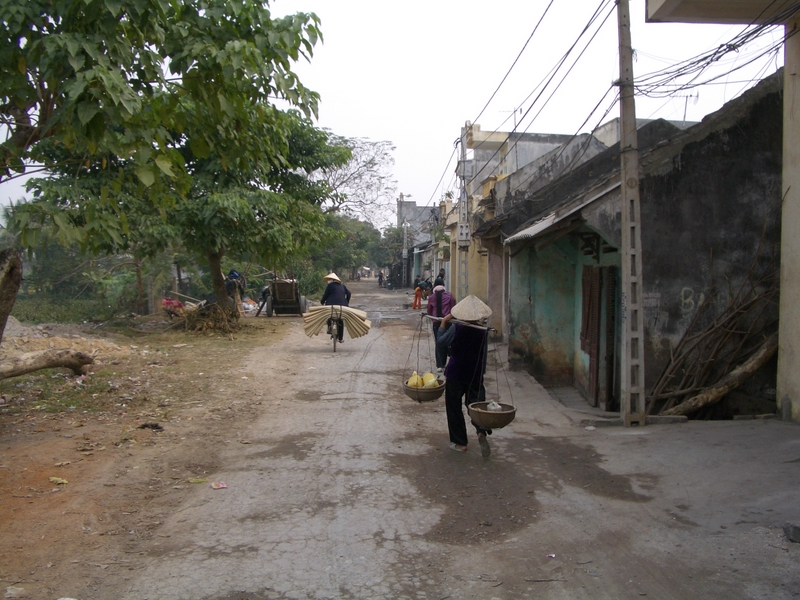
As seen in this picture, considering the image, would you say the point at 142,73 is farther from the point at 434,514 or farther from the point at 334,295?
the point at 334,295

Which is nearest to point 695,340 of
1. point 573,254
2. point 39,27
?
point 573,254

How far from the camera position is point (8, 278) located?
6.52 metres

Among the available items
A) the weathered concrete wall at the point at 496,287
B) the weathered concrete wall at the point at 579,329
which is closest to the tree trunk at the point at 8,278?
the weathered concrete wall at the point at 579,329

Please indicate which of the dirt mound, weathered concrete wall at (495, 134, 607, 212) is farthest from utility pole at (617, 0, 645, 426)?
the dirt mound

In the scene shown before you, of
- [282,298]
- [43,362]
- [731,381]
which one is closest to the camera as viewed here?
[731,381]

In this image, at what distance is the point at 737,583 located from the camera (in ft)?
12.0

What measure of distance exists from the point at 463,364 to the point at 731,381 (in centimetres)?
377

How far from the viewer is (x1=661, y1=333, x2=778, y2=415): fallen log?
7.80m

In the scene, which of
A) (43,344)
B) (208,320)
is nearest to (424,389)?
(43,344)

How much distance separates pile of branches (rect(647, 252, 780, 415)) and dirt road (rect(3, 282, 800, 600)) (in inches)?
37.0

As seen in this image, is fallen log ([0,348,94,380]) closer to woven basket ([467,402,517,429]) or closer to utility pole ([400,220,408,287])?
woven basket ([467,402,517,429])

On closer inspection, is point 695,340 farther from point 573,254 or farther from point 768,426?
point 573,254

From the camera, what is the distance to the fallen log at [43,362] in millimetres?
7441

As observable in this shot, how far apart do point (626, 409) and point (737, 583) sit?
391cm
